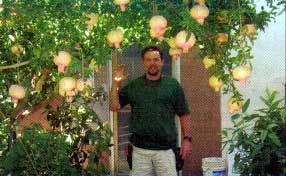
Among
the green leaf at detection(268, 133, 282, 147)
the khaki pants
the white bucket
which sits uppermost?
the green leaf at detection(268, 133, 282, 147)

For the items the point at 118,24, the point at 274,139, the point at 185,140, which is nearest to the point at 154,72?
the point at 185,140

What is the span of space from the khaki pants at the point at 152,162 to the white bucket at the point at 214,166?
87.1 inches

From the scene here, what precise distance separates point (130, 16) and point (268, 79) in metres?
3.92

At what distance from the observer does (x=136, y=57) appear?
755 centimetres

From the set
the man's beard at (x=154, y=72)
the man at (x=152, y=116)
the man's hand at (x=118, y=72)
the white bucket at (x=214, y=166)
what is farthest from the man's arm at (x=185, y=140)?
the white bucket at (x=214, y=166)

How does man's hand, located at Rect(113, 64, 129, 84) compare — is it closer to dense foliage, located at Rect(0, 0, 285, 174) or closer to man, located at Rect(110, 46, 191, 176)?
man, located at Rect(110, 46, 191, 176)

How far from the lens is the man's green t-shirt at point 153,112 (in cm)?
452

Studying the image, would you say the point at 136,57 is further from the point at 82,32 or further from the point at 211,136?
the point at 82,32

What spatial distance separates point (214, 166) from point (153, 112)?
102 inches

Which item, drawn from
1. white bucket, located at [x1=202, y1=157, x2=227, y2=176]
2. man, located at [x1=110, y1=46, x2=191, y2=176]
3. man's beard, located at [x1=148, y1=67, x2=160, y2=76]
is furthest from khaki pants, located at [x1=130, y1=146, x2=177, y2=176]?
white bucket, located at [x1=202, y1=157, x2=227, y2=176]

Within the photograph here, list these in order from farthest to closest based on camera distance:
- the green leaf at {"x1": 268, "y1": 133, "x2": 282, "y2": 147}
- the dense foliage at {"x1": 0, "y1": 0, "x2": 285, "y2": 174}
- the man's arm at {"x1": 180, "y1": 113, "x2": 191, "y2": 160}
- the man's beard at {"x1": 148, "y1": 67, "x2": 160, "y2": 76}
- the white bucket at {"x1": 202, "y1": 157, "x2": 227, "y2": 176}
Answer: the white bucket at {"x1": 202, "y1": 157, "x2": 227, "y2": 176}
the man's arm at {"x1": 180, "y1": 113, "x2": 191, "y2": 160}
the man's beard at {"x1": 148, "y1": 67, "x2": 160, "y2": 76}
the dense foliage at {"x1": 0, "y1": 0, "x2": 285, "y2": 174}
the green leaf at {"x1": 268, "y1": 133, "x2": 282, "y2": 147}

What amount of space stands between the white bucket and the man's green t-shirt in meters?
2.25

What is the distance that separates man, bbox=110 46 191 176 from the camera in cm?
452

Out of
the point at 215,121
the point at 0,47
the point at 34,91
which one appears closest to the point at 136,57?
the point at 215,121
